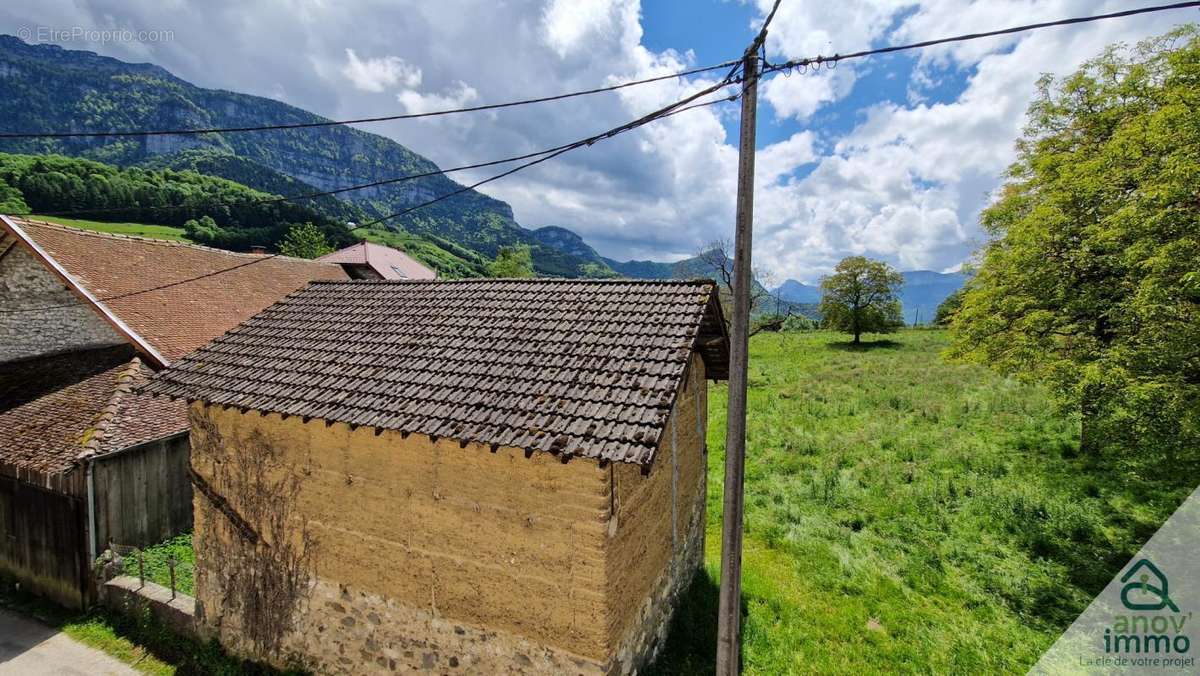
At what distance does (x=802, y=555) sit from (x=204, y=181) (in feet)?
346

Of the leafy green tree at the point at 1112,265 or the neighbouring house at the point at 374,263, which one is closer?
the leafy green tree at the point at 1112,265

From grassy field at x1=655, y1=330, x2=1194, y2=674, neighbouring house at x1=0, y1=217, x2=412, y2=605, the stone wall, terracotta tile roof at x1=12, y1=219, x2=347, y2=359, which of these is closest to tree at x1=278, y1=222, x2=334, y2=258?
terracotta tile roof at x1=12, y1=219, x2=347, y2=359

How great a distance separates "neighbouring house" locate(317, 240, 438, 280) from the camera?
2784cm

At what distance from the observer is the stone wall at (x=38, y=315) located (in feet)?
42.6

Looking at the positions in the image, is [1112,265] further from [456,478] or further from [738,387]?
[456,478]

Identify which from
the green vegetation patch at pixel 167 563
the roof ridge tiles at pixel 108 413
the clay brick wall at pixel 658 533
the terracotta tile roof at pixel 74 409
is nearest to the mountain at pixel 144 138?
the terracotta tile roof at pixel 74 409

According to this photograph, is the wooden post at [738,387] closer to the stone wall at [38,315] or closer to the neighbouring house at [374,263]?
the stone wall at [38,315]

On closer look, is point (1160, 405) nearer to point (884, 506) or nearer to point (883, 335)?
point (884, 506)

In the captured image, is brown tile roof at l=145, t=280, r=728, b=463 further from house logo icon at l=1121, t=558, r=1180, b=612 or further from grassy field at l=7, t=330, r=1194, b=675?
house logo icon at l=1121, t=558, r=1180, b=612

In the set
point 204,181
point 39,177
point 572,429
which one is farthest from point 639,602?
point 204,181

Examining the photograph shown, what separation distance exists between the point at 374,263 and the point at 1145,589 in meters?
32.0

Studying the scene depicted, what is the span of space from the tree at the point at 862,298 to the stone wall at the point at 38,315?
41.1m

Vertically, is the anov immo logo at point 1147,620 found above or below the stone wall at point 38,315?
below

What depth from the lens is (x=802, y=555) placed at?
10.8 m
